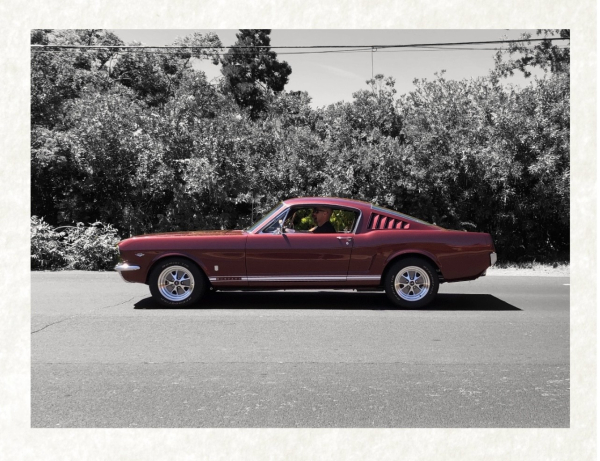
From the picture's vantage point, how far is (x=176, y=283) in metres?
9.46

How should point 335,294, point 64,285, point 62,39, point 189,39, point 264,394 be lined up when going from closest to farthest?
1. point 264,394
2. point 335,294
3. point 64,285
4. point 62,39
5. point 189,39

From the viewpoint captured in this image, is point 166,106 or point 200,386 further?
point 166,106

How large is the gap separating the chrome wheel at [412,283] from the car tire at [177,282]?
2585 mm

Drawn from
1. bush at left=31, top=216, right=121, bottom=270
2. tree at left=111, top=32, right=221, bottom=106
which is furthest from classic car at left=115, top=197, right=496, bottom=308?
tree at left=111, top=32, right=221, bottom=106

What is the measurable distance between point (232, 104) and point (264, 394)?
15.0 m

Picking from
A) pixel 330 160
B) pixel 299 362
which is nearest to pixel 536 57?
pixel 330 160

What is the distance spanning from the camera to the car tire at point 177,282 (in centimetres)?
940

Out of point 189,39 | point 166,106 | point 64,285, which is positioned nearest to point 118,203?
point 166,106

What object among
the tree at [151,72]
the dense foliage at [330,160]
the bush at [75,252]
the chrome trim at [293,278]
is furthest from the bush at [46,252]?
the tree at [151,72]

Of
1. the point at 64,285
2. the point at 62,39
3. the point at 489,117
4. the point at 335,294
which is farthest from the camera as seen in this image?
the point at 62,39

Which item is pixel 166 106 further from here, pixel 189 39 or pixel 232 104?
pixel 189 39

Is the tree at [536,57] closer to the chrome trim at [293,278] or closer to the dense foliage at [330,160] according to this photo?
the dense foliage at [330,160]

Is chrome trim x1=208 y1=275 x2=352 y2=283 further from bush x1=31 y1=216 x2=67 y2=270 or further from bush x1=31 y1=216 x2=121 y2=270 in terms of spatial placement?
bush x1=31 y1=216 x2=67 y2=270

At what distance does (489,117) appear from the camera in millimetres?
17297
